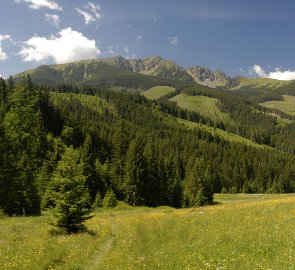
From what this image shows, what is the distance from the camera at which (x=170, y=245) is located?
2344 cm

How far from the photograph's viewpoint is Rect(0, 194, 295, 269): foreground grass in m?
16.3

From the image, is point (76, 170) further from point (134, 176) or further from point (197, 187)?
point (197, 187)

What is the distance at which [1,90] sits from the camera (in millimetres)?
106688

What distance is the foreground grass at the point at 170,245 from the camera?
53.4 ft

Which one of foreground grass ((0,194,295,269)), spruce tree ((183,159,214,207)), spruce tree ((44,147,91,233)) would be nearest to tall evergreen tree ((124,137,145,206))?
spruce tree ((183,159,214,207))

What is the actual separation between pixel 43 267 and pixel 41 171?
48.2 metres

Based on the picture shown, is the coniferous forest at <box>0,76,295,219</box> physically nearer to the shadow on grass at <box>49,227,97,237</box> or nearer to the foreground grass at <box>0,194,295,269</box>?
the shadow on grass at <box>49,227,97,237</box>

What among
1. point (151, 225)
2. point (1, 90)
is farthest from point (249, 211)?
point (1, 90)

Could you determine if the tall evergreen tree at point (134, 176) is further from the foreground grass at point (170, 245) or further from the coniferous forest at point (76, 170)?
the foreground grass at point (170, 245)

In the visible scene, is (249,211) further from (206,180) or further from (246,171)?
(246,171)

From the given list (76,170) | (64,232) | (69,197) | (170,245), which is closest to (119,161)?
(76,170)

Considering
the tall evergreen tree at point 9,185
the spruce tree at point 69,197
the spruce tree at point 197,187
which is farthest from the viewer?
the spruce tree at point 197,187

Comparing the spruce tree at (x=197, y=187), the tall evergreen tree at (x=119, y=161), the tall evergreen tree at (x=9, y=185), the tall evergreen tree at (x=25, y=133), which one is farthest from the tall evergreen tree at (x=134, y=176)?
the tall evergreen tree at (x=9, y=185)

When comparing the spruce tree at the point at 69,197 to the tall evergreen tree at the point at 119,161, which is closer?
the spruce tree at the point at 69,197
